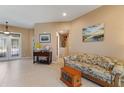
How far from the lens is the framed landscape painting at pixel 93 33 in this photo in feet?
15.3

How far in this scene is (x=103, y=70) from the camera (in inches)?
142

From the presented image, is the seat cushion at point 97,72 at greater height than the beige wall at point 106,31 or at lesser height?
lesser

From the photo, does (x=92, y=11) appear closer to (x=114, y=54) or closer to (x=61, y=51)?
(x=114, y=54)

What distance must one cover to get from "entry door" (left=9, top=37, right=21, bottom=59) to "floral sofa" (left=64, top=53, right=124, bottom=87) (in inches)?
236

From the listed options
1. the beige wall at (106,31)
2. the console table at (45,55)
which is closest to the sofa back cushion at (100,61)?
the beige wall at (106,31)

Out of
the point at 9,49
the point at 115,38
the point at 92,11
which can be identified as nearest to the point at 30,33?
the point at 9,49

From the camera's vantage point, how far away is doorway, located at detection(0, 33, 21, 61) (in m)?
9.06

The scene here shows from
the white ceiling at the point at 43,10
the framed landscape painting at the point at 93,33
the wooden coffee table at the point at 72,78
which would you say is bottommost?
the wooden coffee table at the point at 72,78

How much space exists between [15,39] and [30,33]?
61.5 inches

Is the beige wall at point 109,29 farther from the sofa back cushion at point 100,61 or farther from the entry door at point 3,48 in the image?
the entry door at point 3,48

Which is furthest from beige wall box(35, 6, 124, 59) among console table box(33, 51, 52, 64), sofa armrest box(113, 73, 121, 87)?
console table box(33, 51, 52, 64)

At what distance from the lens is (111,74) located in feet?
10.5

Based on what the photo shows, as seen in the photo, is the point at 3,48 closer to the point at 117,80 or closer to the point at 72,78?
the point at 72,78

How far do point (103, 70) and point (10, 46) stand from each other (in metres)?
7.81
